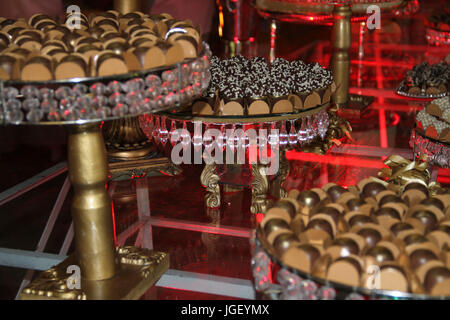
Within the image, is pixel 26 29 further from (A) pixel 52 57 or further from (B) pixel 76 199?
(B) pixel 76 199

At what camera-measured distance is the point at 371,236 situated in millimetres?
842

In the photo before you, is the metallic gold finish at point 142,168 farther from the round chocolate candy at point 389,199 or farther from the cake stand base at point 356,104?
the round chocolate candy at point 389,199

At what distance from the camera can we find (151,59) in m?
0.90

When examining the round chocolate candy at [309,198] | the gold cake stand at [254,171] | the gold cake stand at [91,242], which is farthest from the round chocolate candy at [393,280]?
the gold cake stand at [254,171]

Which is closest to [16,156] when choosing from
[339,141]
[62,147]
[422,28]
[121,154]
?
[62,147]

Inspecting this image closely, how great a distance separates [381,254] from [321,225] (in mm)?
97

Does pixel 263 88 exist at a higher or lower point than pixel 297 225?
higher

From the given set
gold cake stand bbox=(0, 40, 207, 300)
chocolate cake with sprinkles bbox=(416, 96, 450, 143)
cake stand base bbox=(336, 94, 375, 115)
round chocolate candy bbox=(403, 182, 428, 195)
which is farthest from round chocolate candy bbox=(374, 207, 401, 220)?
cake stand base bbox=(336, 94, 375, 115)

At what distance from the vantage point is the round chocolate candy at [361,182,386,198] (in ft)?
3.28

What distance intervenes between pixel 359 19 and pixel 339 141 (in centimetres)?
79

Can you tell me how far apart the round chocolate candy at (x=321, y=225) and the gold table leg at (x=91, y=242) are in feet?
1.09

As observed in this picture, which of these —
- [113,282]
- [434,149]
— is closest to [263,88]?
[434,149]

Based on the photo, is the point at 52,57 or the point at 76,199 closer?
the point at 52,57

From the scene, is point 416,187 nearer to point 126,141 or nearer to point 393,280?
point 393,280
